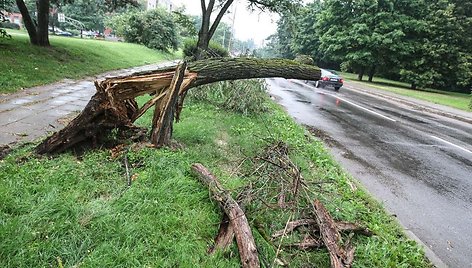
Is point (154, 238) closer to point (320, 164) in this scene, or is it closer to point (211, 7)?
point (320, 164)

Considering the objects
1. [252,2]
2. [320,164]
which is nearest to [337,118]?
[320,164]

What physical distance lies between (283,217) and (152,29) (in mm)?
33155

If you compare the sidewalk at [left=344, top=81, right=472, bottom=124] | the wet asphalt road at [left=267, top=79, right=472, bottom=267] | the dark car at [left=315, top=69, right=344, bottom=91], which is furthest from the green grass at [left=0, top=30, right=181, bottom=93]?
the sidewalk at [left=344, top=81, right=472, bottom=124]

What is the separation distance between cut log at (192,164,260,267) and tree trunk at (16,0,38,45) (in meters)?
13.3

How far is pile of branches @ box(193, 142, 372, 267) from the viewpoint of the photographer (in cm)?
286

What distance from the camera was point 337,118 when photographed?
10.9 m

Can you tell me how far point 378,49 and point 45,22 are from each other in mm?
24288

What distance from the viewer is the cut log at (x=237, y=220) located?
8.52 ft

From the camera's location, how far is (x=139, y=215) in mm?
3006

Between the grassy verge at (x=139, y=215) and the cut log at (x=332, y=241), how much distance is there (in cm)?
→ 13

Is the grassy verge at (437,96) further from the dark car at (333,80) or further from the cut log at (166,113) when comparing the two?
the cut log at (166,113)

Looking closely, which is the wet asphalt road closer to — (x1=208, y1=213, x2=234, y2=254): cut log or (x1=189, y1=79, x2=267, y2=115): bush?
(x1=189, y1=79, x2=267, y2=115): bush

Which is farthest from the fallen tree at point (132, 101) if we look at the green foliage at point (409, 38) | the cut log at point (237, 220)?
the green foliage at point (409, 38)

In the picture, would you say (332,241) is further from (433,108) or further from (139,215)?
(433,108)
